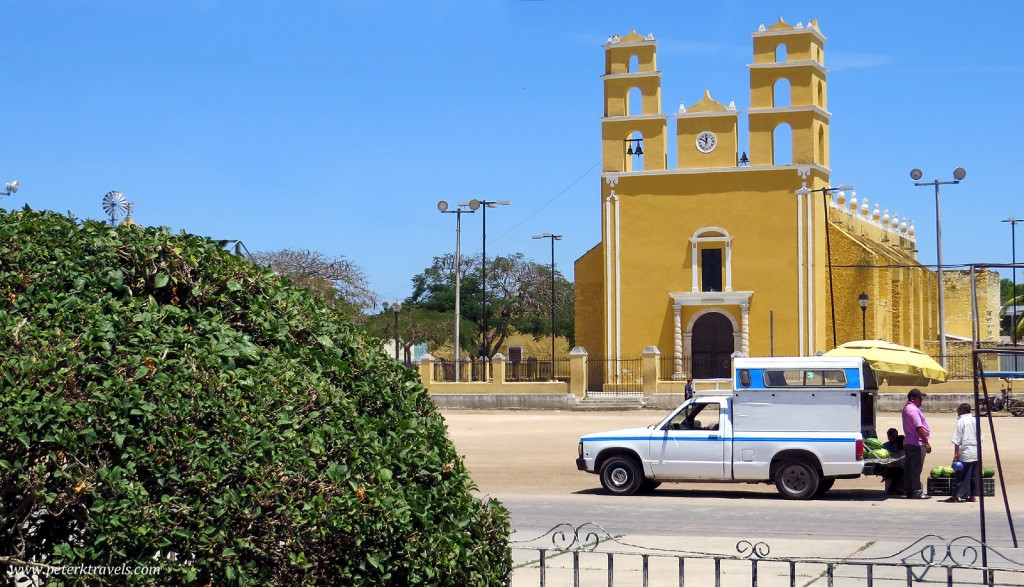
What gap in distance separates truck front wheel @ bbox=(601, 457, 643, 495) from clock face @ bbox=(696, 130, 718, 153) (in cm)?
3332

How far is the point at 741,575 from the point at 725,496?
7.76 metres

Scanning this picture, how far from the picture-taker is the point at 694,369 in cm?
4866

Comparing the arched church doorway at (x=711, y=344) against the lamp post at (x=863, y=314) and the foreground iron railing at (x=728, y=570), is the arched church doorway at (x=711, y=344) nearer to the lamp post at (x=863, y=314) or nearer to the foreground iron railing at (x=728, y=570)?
the lamp post at (x=863, y=314)

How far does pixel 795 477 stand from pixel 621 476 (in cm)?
233

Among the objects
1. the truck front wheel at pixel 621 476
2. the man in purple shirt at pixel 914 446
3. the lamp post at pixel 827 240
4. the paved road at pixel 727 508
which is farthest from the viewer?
the lamp post at pixel 827 240

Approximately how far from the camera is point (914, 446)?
54.6 feet

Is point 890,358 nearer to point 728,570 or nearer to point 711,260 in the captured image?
point 728,570

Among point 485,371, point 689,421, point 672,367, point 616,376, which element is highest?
point 672,367

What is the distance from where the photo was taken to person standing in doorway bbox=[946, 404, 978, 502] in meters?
16.0

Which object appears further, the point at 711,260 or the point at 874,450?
the point at 711,260

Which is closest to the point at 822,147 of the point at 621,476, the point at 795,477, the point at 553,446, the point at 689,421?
the point at 553,446

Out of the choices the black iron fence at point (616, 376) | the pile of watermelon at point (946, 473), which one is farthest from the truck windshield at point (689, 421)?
the black iron fence at point (616, 376)

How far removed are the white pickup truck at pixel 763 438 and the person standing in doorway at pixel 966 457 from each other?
3.99 ft

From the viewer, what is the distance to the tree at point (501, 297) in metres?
77.2
